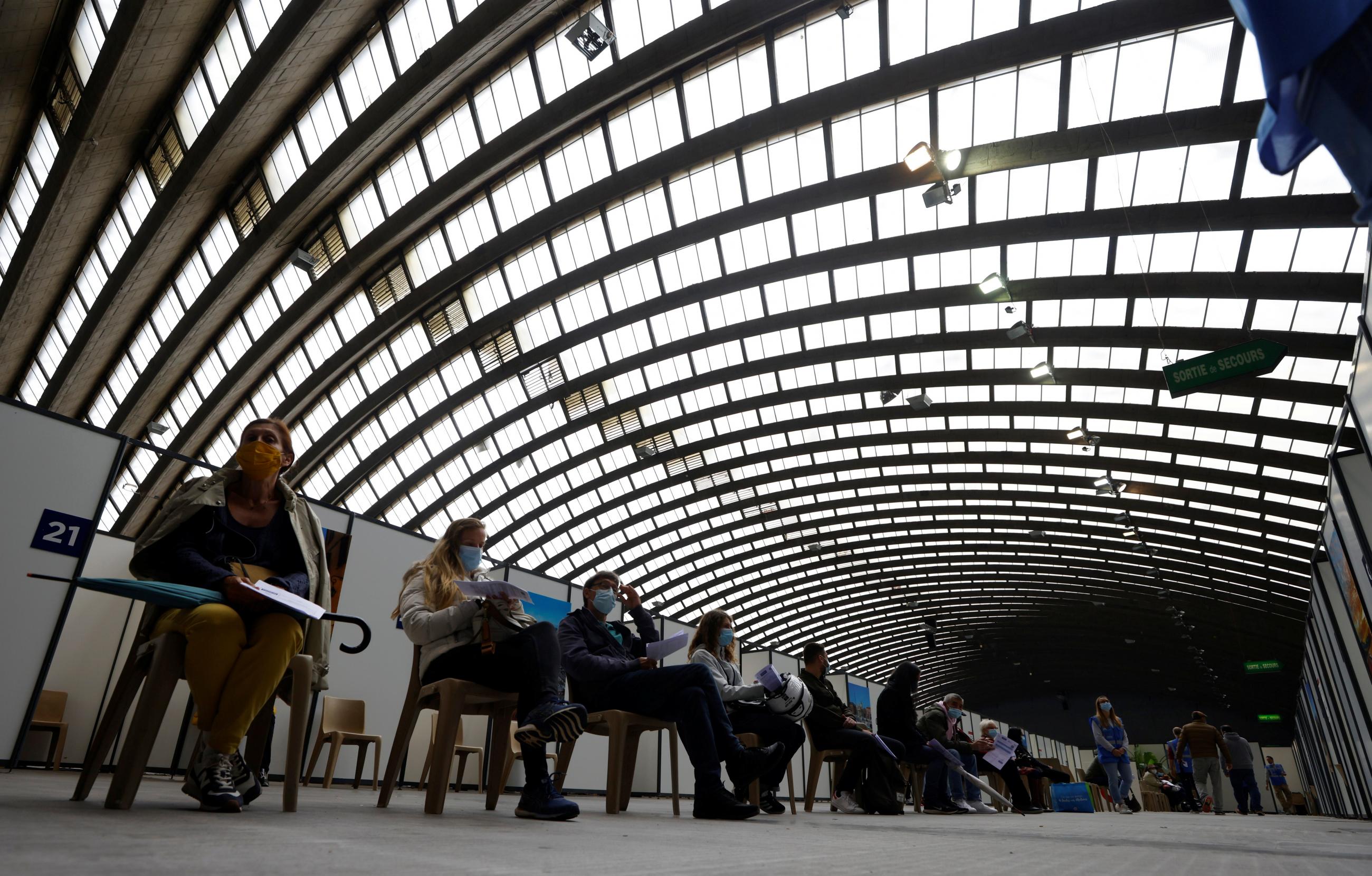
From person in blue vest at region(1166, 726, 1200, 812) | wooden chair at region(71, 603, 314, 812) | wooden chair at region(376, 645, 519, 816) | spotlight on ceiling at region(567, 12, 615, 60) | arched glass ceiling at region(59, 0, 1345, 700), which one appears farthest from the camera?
person in blue vest at region(1166, 726, 1200, 812)

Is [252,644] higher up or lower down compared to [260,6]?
lower down

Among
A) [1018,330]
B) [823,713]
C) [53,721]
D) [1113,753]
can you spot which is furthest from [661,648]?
[1018,330]

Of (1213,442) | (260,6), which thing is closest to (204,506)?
(260,6)

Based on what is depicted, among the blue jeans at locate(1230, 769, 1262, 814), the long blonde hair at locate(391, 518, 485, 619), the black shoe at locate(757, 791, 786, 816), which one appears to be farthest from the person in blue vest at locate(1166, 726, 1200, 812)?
the long blonde hair at locate(391, 518, 485, 619)

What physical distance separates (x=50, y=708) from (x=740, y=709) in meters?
5.20

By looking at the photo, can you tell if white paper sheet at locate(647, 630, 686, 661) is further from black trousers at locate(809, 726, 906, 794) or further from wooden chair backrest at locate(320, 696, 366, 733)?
wooden chair backrest at locate(320, 696, 366, 733)

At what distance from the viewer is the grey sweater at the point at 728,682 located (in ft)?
14.4

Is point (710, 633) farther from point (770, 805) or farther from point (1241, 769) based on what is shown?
point (1241, 769)

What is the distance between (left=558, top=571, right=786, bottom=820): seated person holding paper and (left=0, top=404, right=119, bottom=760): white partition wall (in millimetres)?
3692

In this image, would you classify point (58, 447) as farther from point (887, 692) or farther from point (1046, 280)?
point (1046, 280)

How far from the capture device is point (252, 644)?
2436 millimetres

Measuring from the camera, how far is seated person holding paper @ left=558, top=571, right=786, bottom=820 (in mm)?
3303

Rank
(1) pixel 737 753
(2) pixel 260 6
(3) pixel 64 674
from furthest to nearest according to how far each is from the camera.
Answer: (2) pixel 260 6 → (3) pixel 64 674 → (1) pixel 737 753

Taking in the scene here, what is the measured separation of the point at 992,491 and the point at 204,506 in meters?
28.5
